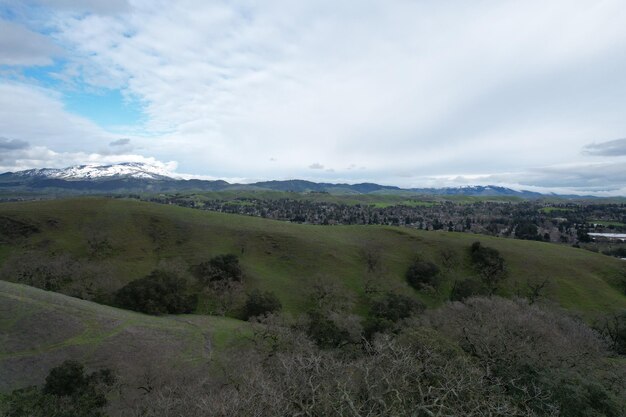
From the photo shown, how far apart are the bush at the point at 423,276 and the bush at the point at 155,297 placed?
48462 mm

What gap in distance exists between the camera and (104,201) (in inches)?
4161

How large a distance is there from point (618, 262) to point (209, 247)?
106314 millimetres

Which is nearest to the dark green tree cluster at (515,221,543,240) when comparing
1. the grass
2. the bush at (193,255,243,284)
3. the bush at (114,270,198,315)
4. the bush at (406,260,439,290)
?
the grass

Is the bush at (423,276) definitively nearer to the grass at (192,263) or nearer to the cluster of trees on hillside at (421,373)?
the grass at (192,263)

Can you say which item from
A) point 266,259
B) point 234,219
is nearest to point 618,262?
point 266,259

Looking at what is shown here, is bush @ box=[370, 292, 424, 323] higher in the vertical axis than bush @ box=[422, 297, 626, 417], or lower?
lower

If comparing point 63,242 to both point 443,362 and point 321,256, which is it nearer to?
point 321,256

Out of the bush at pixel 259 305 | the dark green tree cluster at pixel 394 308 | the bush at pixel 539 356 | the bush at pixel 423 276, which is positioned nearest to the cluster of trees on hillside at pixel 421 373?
the bush at pixel 539 356

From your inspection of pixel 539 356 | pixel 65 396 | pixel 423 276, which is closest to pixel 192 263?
pixel 65 396

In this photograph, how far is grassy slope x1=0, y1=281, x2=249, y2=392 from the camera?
115 feet

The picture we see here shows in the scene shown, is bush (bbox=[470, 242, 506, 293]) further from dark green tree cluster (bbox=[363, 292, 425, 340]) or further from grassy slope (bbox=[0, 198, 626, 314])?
dark green tree cluster (bbox=[363, 292, 425, 340])

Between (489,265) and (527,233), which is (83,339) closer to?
(489,265)

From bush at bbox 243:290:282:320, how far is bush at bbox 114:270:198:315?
9593 mm

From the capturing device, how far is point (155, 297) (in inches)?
2172
